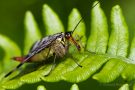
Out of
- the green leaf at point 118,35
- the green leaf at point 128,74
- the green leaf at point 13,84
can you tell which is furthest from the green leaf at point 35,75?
the green leaf at point 128,74

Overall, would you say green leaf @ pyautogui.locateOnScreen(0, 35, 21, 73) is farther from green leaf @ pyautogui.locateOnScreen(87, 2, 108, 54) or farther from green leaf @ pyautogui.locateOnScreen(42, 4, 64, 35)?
green leaf @ pyautogui.locateOnScreen(87, 2, 108, 54)

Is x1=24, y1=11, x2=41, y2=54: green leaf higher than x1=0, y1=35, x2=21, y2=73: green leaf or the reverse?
higher

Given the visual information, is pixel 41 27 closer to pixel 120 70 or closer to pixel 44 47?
pixel 44 47

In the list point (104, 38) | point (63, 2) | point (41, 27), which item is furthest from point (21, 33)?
point (104, 38)

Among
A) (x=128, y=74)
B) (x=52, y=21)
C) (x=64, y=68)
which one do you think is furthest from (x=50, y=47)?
(x=128, y=74)

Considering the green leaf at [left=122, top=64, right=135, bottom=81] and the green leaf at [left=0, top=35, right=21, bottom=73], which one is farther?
the green leaf at [left=0, top=35, right=21, bottom=73]

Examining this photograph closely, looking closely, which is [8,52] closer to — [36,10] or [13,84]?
[13,84]

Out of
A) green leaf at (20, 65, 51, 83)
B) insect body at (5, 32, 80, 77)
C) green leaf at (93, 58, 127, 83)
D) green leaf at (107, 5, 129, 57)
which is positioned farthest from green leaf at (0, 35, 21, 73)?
green leaf at (93, 58, 127, 83)
